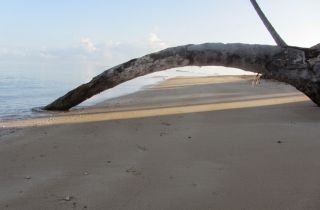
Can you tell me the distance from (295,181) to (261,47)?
163 inches

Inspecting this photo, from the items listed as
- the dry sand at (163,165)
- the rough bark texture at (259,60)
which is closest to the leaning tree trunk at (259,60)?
the rough bark texture at (259,60)

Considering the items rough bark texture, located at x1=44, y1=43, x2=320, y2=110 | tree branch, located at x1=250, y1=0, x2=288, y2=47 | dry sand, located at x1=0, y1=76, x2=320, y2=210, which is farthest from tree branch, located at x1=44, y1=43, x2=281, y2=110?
dry sand, located at x1=0, y1=76, x2=320, y2=210

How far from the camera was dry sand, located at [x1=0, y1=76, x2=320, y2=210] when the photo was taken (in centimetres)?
308

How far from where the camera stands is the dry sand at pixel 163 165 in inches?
121

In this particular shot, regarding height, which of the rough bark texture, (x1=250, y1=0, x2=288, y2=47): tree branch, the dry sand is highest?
(x1=250, y1=0, x2=288, y2=47): tree branch

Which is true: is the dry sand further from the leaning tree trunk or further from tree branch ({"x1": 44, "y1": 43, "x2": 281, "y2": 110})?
tree branch ({"x1": 44, "y1": 43, "x2": 281, "y2": 110})

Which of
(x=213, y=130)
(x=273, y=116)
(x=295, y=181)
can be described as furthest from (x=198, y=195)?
(x=273, y=116)

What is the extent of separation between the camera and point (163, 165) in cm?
396

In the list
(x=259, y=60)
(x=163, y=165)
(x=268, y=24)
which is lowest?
(x=163, y=165)

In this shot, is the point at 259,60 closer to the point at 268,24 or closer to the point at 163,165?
the point at 268,24

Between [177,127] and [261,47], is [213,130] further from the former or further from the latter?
[261,47]

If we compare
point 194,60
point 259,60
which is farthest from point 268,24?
point 194,60

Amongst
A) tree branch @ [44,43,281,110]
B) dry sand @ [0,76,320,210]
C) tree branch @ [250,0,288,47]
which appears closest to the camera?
dry sand @ [0,76,320,210]

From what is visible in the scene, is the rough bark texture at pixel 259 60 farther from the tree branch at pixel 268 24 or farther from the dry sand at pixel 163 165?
the dry sand at pixel 163 165
